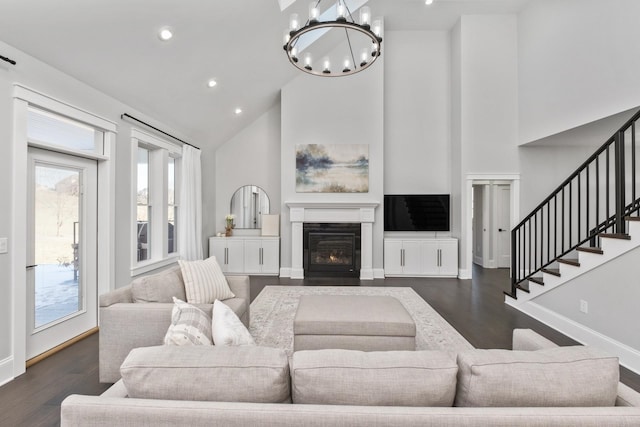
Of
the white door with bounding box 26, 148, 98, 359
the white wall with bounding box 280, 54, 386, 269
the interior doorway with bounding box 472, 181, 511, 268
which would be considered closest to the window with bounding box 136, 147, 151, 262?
the white door with bounding box 26, 148, 98, 359

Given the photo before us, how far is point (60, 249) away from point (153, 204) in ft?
5.50

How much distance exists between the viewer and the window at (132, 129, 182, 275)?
14.8 ft

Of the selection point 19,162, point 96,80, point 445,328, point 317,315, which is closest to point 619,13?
point 445,328

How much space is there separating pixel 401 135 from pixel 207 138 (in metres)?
3.93

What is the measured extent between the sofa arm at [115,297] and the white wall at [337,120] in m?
4.07

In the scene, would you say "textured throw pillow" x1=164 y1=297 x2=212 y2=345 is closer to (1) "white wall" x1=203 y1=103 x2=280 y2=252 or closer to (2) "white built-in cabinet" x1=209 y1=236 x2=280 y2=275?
(2) "white built-in cabinet" x1=209 y1=236 x2=280 y2=275

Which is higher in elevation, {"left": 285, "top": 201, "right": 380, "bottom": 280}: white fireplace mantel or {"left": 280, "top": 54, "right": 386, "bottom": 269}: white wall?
{"left": 280, "top": 54, "right": 386, "bottom": 269}: white wall

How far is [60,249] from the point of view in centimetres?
322

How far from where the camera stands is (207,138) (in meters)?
6.40

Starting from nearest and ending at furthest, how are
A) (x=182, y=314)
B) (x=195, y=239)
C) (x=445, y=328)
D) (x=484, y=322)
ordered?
(x=182, y=314) → (x=445, y=328) → (x=484, y=322) → (x=195, y=239)

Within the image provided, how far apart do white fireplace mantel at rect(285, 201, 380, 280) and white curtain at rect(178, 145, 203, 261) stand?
67.6 inches

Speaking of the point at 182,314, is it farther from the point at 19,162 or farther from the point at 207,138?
the point at 207,138

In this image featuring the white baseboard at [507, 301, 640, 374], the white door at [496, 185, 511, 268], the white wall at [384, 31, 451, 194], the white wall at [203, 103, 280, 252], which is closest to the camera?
the white baseboard at [507, 301, 640, 374]

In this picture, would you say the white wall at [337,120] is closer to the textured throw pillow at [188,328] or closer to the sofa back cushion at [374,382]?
the textured throw pillow at [188,328]
